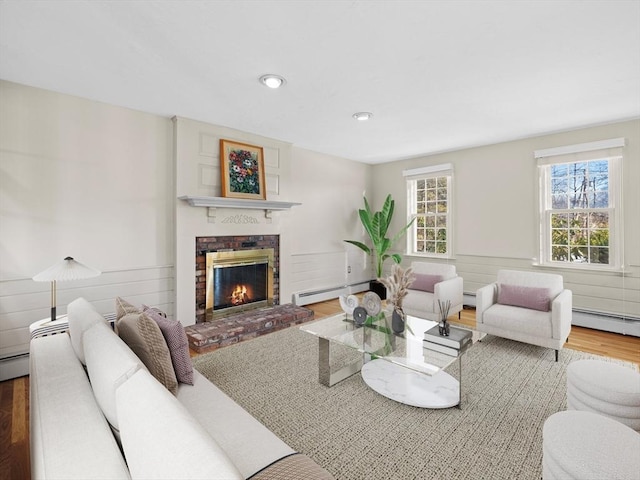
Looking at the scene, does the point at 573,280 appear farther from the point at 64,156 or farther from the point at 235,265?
the point at 64,156

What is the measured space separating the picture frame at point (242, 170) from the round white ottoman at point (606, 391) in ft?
12.0

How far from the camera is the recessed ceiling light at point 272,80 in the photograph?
2648 mm

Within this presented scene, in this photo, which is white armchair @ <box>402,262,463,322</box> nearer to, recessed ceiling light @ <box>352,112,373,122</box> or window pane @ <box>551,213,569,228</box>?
window pane @ <box>551,213,569,228</box>

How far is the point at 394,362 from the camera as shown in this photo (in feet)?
7.04

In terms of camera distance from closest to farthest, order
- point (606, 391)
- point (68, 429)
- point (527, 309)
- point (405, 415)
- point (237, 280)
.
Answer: point (68, 429)
point (606, 391)
point (405, 415)
point (527, 309)
point (237, 280)

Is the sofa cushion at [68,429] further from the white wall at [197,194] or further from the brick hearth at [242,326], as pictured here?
the white wall at [197,194]

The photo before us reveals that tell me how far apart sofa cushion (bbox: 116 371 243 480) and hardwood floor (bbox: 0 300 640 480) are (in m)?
1.47

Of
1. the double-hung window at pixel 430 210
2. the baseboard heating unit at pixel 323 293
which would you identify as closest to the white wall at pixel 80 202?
the baseboard heating unit at pixel 323 293

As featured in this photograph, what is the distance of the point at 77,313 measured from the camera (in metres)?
A: 1.85

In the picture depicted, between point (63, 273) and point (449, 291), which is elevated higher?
point (63, 273)

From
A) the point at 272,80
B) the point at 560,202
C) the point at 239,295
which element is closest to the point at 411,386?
the point at 239,295

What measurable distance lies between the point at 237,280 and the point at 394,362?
2668mm

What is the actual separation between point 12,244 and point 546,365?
4.90 metres

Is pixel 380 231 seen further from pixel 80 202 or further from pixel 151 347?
pixel 151 347
